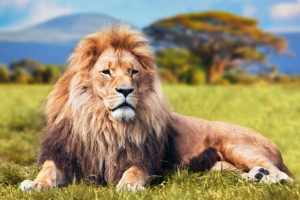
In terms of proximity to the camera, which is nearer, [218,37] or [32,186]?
[32,186]

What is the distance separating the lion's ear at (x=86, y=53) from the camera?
390 centimetres

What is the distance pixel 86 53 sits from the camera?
394 cm

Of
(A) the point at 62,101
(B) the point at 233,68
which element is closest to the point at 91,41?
(A) the point at 62,101

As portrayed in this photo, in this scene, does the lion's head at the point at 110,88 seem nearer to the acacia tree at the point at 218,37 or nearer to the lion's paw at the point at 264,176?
the lion's paw at the point at 264,176

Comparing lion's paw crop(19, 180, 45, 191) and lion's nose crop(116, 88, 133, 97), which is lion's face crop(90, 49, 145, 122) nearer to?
lion's nose crop(116, 88, 133, 97)

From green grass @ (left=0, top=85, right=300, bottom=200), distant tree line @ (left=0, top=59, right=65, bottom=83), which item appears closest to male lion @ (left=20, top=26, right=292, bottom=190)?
green grass @ (left=0, top=85, right=300, bottom=200)

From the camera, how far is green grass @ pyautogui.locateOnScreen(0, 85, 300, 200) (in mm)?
3395

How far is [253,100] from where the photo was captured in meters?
10.9

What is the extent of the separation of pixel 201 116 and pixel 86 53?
16.2ft

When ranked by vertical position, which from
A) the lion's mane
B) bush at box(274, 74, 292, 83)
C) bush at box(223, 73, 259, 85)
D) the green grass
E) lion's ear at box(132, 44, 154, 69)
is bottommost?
bush at box(223, 73, 259, 85)

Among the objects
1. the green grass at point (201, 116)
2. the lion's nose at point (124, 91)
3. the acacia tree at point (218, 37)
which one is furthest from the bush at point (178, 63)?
the lion's nose at point (124, 91)

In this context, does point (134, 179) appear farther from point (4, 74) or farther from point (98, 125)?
point (4, 74)

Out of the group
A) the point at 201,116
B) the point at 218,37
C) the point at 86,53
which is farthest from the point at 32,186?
the point at 218,37

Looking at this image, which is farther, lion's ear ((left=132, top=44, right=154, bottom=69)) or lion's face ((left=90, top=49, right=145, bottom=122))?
lion's ear ((left=132, top=44, right=154, bottom=69))
